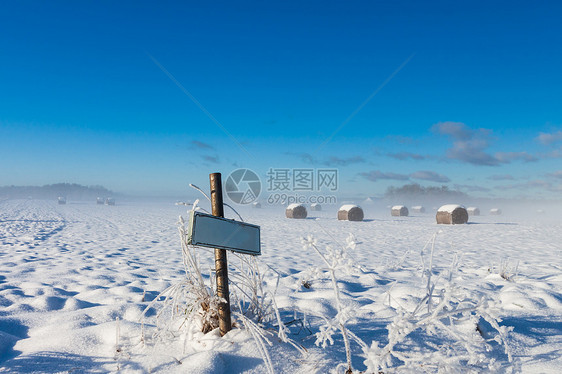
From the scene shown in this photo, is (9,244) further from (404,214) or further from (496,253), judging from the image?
(404,214)

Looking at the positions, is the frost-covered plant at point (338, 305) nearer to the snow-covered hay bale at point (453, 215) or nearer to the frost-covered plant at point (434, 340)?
the frost-covered plant at point (434, 340)

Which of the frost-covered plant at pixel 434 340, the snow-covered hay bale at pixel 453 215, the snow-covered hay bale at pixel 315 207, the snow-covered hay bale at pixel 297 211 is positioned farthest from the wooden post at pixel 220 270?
the snow-covered hay bale at pixel 315 207

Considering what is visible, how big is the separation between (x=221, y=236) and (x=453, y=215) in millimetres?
18100

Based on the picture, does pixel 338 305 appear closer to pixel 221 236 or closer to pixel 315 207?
pixel 221 236

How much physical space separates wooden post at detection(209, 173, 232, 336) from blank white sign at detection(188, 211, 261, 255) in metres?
0.14

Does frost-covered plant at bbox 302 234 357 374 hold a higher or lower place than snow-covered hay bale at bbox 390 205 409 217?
lower

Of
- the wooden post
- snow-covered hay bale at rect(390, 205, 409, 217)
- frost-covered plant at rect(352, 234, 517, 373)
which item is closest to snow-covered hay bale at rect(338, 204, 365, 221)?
snow-covered hay bale at rect(390, 205, 409, 217)

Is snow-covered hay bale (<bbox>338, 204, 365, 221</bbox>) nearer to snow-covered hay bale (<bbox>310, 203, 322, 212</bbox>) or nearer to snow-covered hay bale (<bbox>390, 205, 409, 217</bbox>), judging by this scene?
snow-covered hay bale (<bbox>390, 205, 409, 217</bbox>)

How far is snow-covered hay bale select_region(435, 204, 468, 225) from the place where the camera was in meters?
17.3

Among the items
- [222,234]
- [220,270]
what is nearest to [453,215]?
[220,270]

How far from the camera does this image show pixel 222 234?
184 centimetres

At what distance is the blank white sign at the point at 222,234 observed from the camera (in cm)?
171

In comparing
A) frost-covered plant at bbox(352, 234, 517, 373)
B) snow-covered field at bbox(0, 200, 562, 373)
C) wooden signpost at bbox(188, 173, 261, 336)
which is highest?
wooden signpost at bbox(188, 173, 261, 336)

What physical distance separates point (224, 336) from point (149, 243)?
7188 mm
